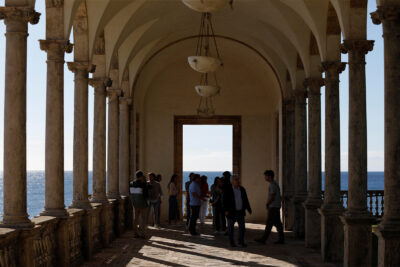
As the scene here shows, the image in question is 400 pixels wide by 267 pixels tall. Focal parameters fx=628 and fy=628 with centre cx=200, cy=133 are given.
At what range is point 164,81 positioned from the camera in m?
23.4

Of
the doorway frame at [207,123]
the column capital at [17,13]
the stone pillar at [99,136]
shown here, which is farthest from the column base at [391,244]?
the doorway frame at [207,123]

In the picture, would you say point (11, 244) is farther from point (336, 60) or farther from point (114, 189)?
point (114, 189)

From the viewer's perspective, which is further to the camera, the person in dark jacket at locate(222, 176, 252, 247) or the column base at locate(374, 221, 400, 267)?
the person in dark jacket at locate(222, 176, 252, 247)

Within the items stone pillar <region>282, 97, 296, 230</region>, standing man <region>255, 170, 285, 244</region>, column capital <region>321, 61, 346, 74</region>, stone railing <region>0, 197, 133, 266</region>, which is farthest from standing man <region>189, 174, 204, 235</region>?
column capital <region>321, 61, 346, 74</region>

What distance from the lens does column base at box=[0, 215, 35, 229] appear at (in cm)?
837

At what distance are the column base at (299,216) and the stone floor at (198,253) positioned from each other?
272 millimetres

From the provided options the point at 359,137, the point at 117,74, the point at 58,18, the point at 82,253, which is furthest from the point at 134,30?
the point at 359,137

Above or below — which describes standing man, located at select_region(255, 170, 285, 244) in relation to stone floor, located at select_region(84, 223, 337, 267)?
above

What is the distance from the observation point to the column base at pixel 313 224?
47.4ft

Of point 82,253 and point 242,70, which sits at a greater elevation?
point 242,70

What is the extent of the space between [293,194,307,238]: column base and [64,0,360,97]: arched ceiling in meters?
3.41

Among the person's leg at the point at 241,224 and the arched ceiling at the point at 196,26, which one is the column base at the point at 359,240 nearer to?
the person's leg at the point at 241,224

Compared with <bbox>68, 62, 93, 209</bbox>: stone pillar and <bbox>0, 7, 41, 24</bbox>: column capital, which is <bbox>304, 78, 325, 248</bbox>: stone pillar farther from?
<bbox>0, 7, 41, 24</bbox>: column capital

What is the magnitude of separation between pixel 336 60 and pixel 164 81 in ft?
37.1
